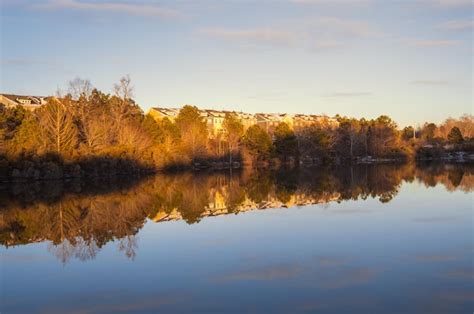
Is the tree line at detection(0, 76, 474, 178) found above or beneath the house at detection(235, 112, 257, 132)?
beneath

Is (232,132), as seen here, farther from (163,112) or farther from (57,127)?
(57,127)

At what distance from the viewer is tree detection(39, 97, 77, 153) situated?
4162cm

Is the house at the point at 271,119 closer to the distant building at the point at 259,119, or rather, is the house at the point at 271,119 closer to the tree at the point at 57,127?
the distant building at the point at 259,119

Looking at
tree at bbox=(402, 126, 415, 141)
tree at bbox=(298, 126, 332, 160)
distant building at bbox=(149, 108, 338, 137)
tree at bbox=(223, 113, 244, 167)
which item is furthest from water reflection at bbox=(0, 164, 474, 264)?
tree at bbox=(402, 126, 415, 141)

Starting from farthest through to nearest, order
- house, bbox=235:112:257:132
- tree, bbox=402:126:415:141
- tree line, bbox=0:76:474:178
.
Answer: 1. tree, bbox=402:126:415:141
2. house, bbox=235:112:257:132
3. tree line, bbox=0:76:474:178

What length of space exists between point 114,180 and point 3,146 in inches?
333

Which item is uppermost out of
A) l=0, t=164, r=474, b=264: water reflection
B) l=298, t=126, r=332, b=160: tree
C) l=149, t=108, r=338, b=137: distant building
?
l=149, t=108, r=338, b=137: distant building

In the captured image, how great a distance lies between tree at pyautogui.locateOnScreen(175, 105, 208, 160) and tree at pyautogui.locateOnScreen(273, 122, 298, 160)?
11340 mm

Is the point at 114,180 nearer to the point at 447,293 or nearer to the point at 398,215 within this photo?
the point at 398,215

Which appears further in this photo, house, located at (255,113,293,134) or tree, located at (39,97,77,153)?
house, located at (255,113,293,134)

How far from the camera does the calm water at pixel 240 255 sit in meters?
9.17

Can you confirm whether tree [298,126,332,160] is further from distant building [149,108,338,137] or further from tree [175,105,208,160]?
tree [175,105,208,160]

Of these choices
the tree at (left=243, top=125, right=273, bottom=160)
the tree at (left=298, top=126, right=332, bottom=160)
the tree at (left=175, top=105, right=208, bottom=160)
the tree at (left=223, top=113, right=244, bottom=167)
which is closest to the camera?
the tree at (left=175, top=105, right=208, bottom=160)

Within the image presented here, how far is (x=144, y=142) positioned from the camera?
51.2 meters
